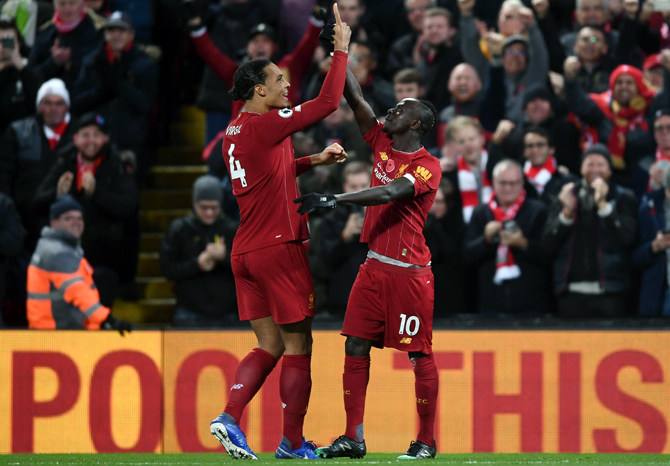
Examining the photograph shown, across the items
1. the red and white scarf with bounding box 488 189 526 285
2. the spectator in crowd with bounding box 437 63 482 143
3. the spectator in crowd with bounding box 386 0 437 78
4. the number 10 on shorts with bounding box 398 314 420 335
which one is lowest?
the number 10 on shorts with bounding box 398 314 420 335

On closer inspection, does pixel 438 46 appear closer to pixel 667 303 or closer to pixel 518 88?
pixel 518 88

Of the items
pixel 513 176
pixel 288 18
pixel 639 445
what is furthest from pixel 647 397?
pixel 288 18

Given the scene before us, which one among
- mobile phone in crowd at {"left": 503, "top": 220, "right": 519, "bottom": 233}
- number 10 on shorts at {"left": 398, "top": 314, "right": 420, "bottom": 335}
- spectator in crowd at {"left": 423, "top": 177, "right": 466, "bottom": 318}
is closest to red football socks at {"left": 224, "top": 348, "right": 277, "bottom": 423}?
number 10 on shorts at {"left": 398, "top": 314, "right": 420, "bottom": 335}

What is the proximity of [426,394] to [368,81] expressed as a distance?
15.2 ft

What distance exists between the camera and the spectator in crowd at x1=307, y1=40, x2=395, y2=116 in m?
9.73

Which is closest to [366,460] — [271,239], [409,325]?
[409,325]

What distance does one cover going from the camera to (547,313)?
28.3ft

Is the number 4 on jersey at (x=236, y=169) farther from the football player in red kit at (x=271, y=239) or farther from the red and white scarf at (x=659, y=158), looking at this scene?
the red and white scarf at (x=659, y=158)

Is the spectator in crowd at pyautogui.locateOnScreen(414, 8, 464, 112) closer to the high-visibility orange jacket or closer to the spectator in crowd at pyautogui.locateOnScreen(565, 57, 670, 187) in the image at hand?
the spectator in crowd at pyautogui.locateOnScreen(565, 57, 670, 187)

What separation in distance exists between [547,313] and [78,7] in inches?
223

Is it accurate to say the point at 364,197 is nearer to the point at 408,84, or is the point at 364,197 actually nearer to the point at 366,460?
the point at 366,460

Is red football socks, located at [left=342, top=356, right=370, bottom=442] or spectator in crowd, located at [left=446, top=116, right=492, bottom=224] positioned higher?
spectator in crowd, located at [left=446, top=116, right=492, bottom=224]

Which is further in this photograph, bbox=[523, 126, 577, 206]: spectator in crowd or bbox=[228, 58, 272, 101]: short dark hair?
bbox=[523, 126, 577, 206]: spectator in crowd

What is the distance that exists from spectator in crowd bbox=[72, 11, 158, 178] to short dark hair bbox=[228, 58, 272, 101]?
15.3 ft
